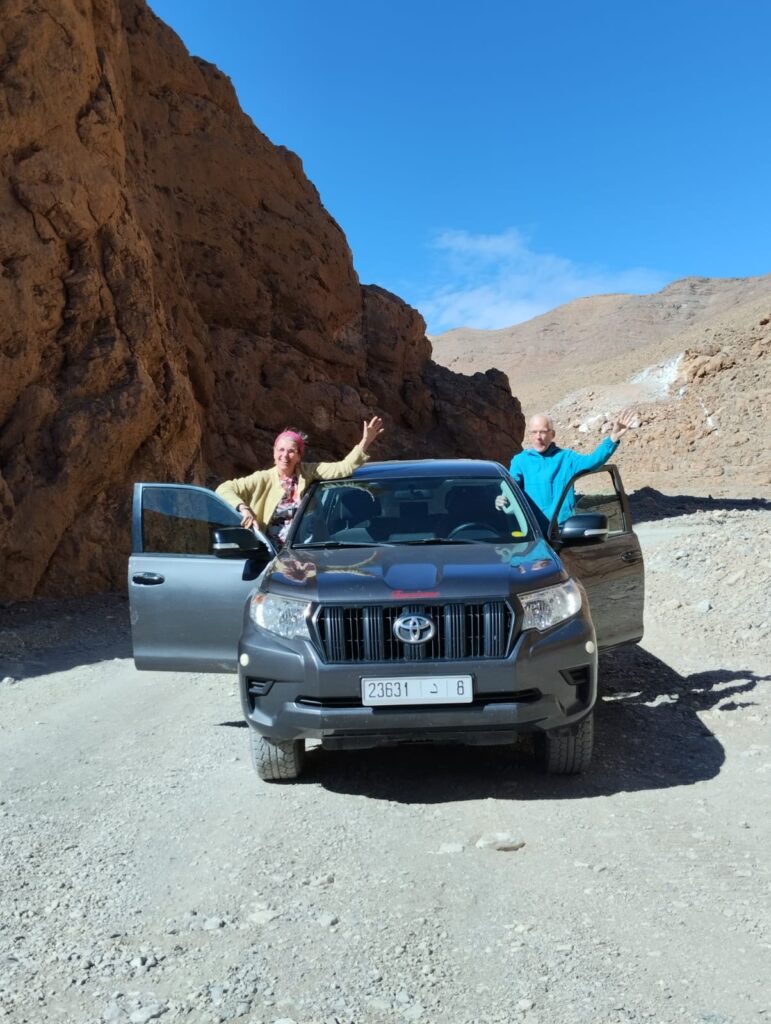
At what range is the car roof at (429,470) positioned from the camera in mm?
6336

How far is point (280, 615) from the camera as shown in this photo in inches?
195

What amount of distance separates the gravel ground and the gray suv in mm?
404

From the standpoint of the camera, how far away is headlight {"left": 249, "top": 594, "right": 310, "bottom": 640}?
487cm

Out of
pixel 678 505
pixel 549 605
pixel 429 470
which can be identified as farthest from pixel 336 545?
pixel 678 505

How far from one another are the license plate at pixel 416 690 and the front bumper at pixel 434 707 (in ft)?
0.10

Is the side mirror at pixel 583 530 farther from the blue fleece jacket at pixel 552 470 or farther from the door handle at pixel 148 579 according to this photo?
the door handle at pixel 148 579

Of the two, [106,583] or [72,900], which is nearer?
[72,900]

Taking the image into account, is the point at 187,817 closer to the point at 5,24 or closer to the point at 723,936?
the point at 723,936

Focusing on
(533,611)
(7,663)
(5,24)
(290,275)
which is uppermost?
(5,24)

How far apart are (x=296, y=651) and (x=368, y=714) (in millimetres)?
472

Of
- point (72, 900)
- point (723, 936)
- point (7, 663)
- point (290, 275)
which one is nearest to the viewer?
point (723, 936)

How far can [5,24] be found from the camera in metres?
13.2

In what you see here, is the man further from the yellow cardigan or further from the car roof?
the yellow cardigan

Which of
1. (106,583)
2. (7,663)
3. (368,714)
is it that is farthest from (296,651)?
(106,583)
